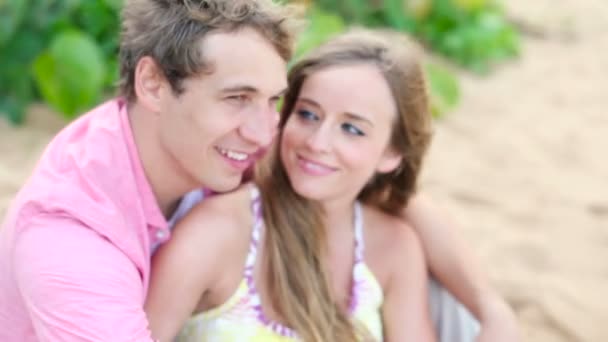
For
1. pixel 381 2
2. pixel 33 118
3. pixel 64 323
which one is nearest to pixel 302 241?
pixel 64 323

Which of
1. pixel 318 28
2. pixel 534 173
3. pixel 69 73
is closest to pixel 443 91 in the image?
pixel 534 173

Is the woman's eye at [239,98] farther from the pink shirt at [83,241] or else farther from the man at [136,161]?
the pink shirt at [83,241]

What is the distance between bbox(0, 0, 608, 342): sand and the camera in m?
3.46

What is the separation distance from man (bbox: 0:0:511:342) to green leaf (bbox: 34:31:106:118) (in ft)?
6.14

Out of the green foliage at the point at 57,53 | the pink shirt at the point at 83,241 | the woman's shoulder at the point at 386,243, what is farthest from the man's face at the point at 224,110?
the green foliage at the point at 57,53

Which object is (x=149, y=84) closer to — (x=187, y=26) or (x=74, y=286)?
(x=187, y=26)

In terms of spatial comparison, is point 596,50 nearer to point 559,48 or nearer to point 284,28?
point 559,48

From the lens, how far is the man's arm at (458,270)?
2422mm

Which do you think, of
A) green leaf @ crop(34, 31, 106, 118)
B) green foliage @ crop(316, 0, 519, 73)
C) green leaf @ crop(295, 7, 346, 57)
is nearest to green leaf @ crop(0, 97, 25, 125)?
green leaf @ crop(34, 31, 106, 118)

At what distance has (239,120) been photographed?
1.83 metres

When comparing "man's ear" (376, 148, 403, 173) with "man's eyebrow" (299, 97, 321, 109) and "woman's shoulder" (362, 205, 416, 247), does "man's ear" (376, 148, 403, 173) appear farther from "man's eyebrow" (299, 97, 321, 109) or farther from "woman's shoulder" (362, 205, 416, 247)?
"man's eyebrow" (299, 97, 321, 109)

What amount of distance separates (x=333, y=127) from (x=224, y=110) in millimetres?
357

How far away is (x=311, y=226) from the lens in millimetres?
2170

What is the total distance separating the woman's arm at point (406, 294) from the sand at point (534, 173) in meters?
1.00
